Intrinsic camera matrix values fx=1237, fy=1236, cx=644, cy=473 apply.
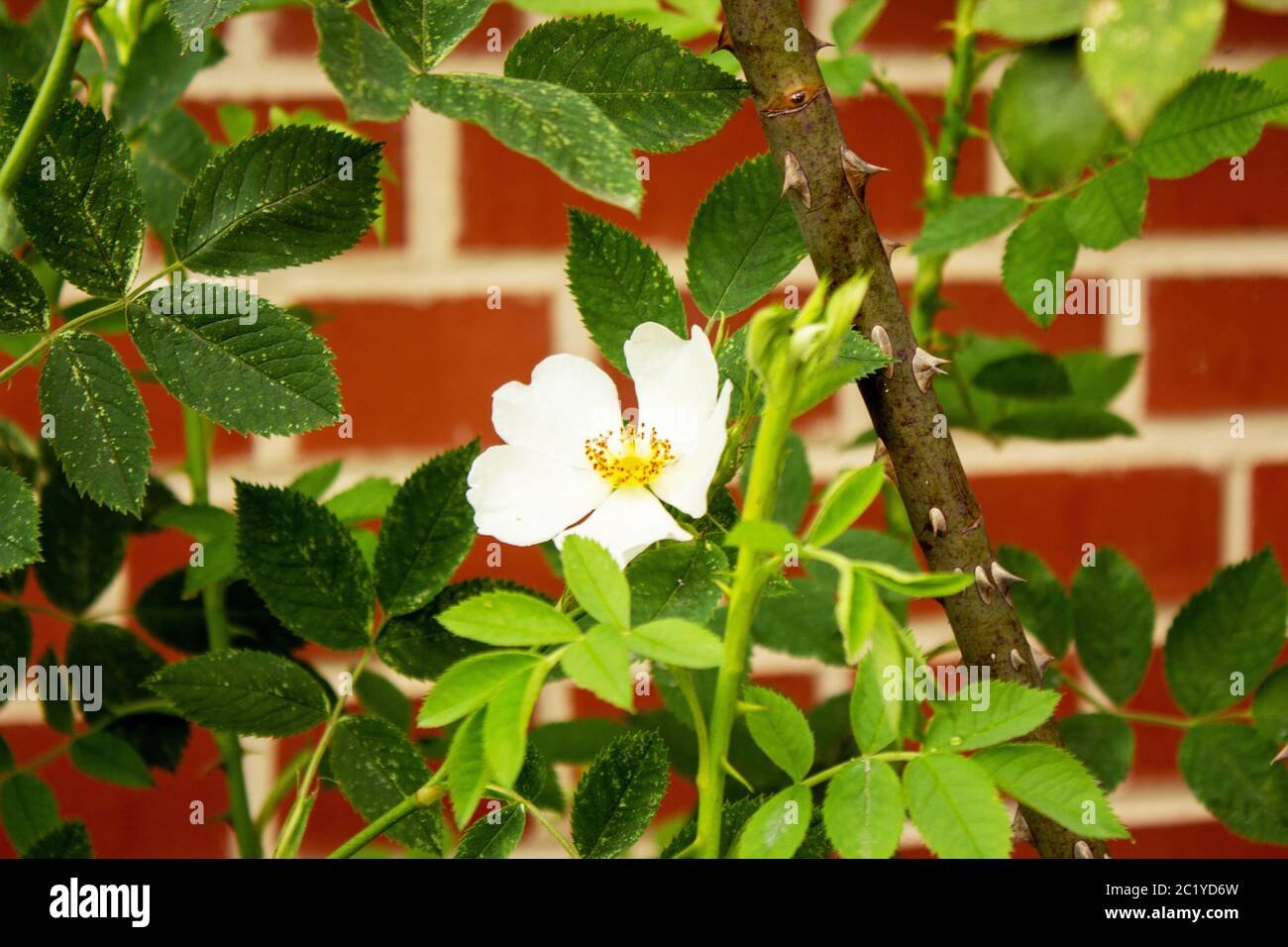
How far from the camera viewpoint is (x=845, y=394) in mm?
828

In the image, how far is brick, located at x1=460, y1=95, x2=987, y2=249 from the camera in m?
0.79

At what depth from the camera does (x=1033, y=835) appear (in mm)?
355

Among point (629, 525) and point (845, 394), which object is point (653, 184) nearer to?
point (845, 394)

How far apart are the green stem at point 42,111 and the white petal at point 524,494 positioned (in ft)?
0.46

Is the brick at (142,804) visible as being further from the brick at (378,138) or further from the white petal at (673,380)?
the white petal at (673,380)

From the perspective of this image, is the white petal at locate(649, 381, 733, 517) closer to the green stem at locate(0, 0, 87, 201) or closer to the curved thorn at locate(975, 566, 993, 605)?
the curved thorn at locate(975, 566, 993, 605)

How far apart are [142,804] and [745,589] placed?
64cm

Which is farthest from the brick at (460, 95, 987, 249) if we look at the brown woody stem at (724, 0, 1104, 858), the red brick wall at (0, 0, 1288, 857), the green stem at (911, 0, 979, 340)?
the brown woody stem at (724, 0, 1104, 858)

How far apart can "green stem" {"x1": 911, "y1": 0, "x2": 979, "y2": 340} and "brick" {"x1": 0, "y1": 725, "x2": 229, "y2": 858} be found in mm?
512

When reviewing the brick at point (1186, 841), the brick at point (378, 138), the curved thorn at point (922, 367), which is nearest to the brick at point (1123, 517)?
the brick at point (1186, 841)

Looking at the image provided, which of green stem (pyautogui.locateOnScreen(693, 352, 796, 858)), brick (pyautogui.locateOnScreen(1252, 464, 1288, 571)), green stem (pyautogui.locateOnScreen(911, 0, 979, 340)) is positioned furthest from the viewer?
brick (pyautogui.locateOnScreen(1252, 464, 1288, 571))

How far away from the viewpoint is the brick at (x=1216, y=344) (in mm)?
843
